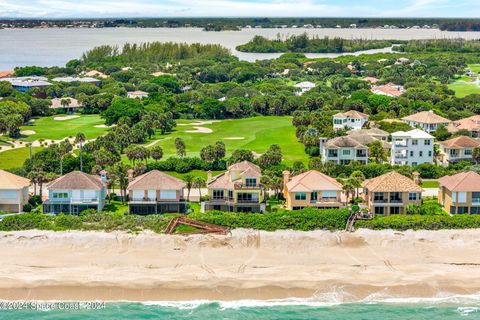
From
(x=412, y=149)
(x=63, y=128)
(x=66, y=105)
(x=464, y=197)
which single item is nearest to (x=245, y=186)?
(x=464, y=197)

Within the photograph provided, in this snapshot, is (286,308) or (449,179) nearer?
(286,308)

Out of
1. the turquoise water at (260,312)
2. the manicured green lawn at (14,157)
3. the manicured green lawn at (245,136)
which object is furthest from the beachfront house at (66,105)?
the turquoise water at (260,312)

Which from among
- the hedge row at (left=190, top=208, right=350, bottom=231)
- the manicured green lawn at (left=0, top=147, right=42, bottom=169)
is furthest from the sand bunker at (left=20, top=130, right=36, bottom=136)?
the hedge row at (left=190, top=208, right=350, bottom=231)

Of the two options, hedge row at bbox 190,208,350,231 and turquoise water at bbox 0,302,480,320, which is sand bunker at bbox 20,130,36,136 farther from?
turquoise water at bbox 0,302,480,320

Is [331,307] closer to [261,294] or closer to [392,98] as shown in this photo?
[261,294]

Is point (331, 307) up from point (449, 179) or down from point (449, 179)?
down

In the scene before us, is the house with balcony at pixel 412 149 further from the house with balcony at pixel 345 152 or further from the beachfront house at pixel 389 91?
the beachfront house at pixel 389 91

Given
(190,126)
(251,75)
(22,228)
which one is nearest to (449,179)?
(22,228)
